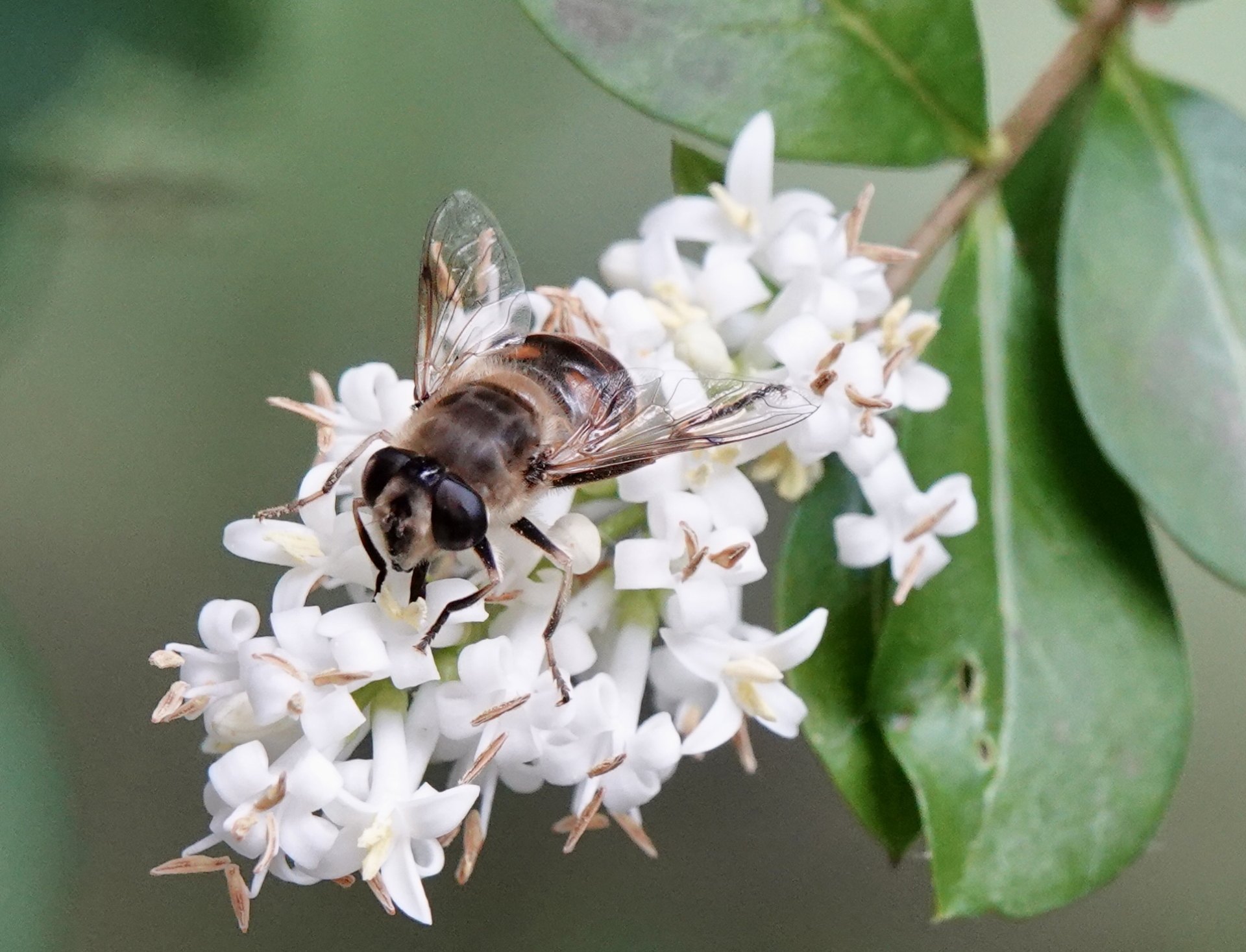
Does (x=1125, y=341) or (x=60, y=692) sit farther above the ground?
(x=1125, y=341)

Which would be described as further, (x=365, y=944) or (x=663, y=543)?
(x=365, y=944)

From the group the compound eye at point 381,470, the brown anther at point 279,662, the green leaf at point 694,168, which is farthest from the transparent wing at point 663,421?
the green leaf at point 694,168

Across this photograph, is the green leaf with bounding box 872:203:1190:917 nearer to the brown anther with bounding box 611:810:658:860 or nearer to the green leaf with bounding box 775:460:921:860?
the green leaf with bounding box 775:460:921:860

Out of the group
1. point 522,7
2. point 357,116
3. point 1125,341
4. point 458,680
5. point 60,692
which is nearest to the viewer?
point 458,680

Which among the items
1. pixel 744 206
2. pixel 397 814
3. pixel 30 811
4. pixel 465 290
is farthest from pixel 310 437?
pixel 397 814

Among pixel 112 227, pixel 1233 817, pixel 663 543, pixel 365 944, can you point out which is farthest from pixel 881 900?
pixel 112 227

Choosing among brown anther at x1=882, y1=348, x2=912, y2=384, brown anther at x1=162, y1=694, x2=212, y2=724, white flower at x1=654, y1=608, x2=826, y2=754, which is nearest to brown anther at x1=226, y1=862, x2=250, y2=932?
brown anther at x1=162, y1=694, x2=212, y2=724

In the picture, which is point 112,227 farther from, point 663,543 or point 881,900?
point 881,900
